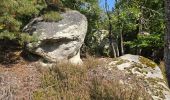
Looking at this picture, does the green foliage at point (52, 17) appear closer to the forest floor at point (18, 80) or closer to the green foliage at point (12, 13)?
the green foliage at point (12, 13)

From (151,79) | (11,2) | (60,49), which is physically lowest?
(151,79)

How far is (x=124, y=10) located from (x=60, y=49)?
127 inches

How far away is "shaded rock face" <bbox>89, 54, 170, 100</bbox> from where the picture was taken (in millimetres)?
9234

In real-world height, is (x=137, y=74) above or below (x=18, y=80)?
below

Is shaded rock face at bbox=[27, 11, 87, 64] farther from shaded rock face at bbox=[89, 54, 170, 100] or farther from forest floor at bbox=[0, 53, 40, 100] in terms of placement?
shaded rock face at bbox=[89, 54, 170, 100]

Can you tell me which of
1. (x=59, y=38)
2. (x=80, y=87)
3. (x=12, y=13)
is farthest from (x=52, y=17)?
(x=80, y=87)

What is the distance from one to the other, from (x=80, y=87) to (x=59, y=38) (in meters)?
2.34

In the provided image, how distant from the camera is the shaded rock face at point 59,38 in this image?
10.8 m

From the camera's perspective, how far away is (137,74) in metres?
10.1

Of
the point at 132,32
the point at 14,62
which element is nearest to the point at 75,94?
the point at 14,62

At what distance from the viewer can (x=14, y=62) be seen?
11.1 metres

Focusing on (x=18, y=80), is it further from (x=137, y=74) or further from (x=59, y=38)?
(x=137, y=74)

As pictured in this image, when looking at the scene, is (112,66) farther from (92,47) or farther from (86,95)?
(92,47)

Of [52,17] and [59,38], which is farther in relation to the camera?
[52,17]
